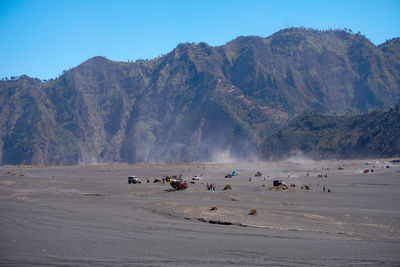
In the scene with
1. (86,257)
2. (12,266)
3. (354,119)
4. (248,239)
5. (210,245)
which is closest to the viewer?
(12,266)

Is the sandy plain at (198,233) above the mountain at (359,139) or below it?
below

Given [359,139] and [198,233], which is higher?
[359,139]

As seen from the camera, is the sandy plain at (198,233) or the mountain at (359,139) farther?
the mountain at (359,139)

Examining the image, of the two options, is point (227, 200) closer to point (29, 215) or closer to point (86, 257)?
point (29, 215)

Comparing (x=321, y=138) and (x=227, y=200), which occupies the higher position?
(x=321, y=138)

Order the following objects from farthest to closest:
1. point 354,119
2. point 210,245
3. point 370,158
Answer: point 354,119, point 370,158, point 210,245

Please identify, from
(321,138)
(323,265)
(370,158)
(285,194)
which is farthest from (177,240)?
(321,138)

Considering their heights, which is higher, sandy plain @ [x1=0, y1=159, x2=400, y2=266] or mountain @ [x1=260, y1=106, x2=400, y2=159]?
mountain @ [x1=260, y1=106, x2=400, y2=159]

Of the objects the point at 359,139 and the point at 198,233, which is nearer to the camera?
the point at 198,233

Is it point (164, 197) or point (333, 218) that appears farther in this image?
point (164, 197)

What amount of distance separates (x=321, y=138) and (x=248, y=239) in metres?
181

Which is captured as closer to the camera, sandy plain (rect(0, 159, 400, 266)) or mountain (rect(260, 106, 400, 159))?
sandy plain (rect(0, 159, 400, 266))

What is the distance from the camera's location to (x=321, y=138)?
194750 millimetres

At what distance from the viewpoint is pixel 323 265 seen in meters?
17.7
